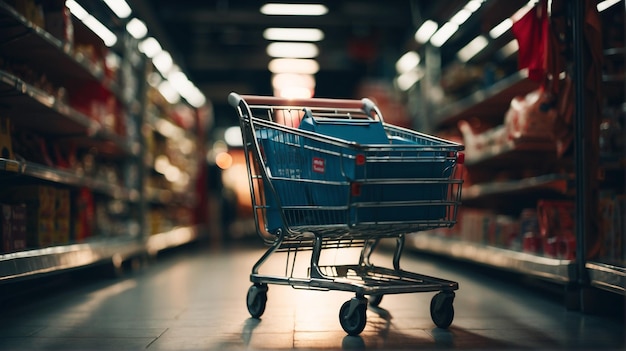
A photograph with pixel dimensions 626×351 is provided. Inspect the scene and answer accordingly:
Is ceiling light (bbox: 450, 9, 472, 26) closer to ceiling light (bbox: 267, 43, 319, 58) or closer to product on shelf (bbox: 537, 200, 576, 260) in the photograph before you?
product on shelf (bbox: 537, 200, 576, 260)

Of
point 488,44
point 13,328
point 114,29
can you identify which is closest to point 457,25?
point 488,44

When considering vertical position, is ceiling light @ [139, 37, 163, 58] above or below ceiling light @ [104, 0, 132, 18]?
above

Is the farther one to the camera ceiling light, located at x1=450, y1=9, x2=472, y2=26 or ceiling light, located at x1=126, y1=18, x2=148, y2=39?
ceiling light, located at x1=126, y1=18, x2=148, y2=39

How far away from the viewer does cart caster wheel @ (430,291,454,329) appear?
113 inches

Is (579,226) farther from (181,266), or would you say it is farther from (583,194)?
(181,266)

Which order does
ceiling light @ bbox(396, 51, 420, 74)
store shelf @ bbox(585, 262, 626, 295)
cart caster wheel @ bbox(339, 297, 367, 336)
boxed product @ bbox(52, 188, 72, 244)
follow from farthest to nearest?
1. ceiling light @ bbox(396, 51, 420, 74)
2. boxed product @ bbox(52, 188, 72, 244)
3. store shelf @ bbox(585, 262, 626, 295)
4. cart caster wheel @ bbox(339, 297, 367, 336)

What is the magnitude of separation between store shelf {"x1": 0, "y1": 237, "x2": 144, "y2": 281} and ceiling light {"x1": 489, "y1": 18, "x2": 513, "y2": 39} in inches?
129

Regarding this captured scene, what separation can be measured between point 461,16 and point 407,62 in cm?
317

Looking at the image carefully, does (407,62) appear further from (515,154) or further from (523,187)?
(523,187)

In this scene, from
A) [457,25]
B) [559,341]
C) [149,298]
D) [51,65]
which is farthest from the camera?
[457,25]

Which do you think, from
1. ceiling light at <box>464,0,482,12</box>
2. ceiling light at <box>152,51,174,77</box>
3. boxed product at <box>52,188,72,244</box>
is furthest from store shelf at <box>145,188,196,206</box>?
ceiling light at <box>464,0,482,12</box>

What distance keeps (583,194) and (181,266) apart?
4.08 metres

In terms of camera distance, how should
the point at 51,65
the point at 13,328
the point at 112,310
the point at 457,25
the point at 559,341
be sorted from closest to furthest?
the point at 559,341 → the point at 13,328 → the point at 112,310 → the point at 51,65 → the point at 457,25

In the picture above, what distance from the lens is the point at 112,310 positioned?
140 inches
